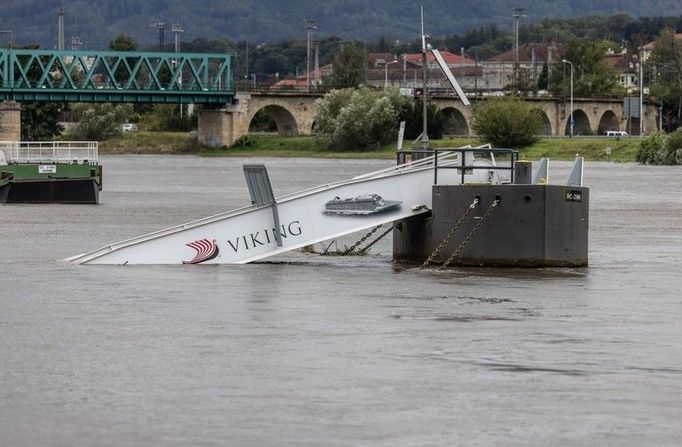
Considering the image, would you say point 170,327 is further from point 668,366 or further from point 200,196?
point 200,196

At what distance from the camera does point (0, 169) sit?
222 ft

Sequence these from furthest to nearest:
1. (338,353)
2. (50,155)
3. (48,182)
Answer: (50,155) → (48,182) → (338,353)

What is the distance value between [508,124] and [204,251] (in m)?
116

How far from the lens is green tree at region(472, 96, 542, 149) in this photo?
14825 cm

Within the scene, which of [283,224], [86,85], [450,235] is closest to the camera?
[450,235]

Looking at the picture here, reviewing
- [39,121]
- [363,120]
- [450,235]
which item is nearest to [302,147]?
[363,120]

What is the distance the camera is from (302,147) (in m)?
173

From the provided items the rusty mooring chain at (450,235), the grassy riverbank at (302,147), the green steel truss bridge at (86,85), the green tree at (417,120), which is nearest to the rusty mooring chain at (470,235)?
the rusty mooring chain at (450,235)

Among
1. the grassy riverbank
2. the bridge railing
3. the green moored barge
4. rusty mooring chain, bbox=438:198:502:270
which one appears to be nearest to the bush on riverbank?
the grassy riverbank

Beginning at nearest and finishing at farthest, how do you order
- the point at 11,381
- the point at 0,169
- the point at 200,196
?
the point at 11,381
the point at 0,169
the point at 200,196

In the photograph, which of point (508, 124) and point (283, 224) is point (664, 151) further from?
point (283, 224)

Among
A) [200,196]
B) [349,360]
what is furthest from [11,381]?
[200,196]

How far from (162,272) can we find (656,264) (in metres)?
10.4

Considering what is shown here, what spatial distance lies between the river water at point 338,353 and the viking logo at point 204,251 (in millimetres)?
352
